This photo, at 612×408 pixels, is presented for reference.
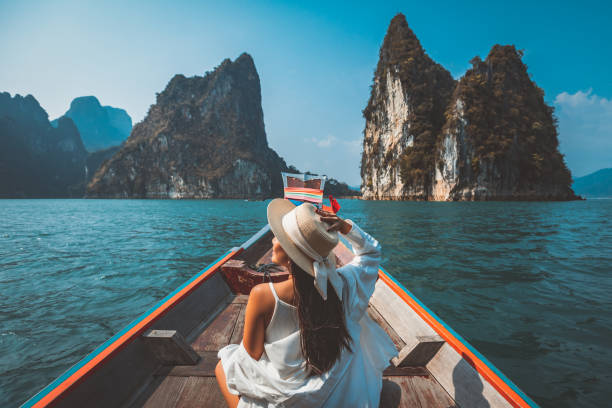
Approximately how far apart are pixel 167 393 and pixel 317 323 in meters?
1.64

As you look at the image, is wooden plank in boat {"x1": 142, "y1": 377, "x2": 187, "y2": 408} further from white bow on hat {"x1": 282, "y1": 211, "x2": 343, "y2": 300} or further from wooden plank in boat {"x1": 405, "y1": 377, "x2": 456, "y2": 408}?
wooden plank in boat {"x1": 405, "y1": 377, "x2": 456, "y2": 408}

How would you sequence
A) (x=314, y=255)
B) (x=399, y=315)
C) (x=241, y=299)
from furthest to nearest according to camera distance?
(x=241, y=299)
(x=399, y=315)
(x=314, y=255)

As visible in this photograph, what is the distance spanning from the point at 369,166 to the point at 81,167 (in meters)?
182

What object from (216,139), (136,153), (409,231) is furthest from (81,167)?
(409,231)

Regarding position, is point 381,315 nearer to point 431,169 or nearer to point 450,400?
point 450,400

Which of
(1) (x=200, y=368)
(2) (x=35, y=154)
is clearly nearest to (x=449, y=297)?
(1) (x=200, y=368)

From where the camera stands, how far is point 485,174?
144 feet

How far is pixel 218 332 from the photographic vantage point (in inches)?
118

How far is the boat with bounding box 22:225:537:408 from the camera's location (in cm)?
180

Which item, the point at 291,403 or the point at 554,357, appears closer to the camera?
the point at 291,403

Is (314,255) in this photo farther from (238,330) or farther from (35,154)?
(35,154)

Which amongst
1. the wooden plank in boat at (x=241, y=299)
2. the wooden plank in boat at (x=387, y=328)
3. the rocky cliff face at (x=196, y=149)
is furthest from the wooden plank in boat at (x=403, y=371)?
the rocky cliff face at (x=196, y=149)

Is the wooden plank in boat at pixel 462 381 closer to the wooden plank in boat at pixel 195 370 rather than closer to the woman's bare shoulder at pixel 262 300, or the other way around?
the woman's bare shoulder at pixel 262 300

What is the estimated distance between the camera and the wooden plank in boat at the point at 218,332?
275 centimetres
